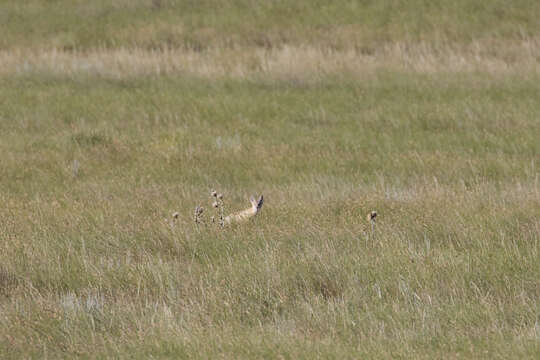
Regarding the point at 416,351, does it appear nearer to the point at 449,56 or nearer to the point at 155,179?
the point at 155,179

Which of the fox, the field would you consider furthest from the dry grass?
the fox

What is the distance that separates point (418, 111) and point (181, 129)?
12.8ft

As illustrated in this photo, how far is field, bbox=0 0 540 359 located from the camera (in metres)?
5.13

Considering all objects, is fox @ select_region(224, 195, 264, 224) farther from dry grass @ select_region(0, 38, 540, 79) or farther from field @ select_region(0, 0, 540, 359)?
dry grass @ select_region(0, 38, 540, 79)

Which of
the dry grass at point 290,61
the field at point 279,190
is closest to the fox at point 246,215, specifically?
the field at point 279,190

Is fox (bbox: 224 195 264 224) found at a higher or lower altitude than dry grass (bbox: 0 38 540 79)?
higher

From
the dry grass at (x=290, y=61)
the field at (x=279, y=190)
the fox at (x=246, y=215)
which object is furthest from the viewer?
the dry grass at (x=290, y=61)

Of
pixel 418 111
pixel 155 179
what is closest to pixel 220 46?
pixel 418 111

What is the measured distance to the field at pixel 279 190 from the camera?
5133 millimetres

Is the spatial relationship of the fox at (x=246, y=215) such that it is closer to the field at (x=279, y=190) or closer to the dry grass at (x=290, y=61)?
the field at (x=279, y=190)

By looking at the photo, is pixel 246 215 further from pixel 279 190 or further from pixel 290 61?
pixel 290 61

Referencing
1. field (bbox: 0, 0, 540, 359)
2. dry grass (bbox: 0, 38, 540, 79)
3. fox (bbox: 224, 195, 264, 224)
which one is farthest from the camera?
dry grass (bbox: 0, 38, 540, 79)

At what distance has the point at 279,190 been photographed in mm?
9633

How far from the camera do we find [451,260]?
6.12m
